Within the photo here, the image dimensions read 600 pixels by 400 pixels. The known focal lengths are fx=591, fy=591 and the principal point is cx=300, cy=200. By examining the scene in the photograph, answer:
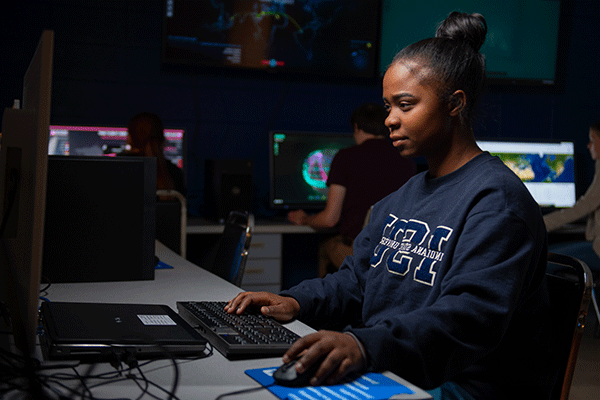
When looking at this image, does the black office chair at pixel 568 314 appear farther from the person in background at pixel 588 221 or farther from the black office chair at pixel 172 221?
the person in background at pixel 588 221

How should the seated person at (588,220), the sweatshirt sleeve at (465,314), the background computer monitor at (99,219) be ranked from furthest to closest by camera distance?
the seated person at (588,220) → the background computer monitor at (99,219) → the sweatshirt sleeve at (465,314)

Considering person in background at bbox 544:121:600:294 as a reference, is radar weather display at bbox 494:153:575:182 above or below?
above

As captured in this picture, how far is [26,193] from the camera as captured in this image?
834mm

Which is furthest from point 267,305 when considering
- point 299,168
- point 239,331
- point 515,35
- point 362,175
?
point 515,35

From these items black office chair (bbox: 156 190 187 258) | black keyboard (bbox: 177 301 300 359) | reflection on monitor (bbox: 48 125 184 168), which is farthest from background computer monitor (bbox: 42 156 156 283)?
reflection on monitor (bbox: 48 125 184 168)

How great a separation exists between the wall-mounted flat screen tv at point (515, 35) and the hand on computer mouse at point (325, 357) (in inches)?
135

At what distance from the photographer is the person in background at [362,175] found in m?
3.08

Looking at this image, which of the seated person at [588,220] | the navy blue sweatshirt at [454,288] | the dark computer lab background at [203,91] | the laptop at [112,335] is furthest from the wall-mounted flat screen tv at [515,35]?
the laptop at [112,335]

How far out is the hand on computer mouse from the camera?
0.77 metres

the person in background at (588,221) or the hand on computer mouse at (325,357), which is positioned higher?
the hand on computer mouse at (325,357)

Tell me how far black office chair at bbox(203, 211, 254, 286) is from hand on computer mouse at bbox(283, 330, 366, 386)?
1.12 meters

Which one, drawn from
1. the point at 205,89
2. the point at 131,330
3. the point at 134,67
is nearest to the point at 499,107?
the point at 205,89

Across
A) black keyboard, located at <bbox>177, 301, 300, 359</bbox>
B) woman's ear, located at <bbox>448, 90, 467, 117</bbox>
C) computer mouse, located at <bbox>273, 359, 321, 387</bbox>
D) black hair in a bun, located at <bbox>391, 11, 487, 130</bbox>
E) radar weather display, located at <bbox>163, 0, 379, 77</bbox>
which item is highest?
radar weather display, located at <bbox>163, 0, 379, 77</bbox>

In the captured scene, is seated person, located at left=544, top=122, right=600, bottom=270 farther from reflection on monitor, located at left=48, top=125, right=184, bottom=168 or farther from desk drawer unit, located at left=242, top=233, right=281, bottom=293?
reflection on monitor, located at left=48, top=125, right=184, bottom=168
